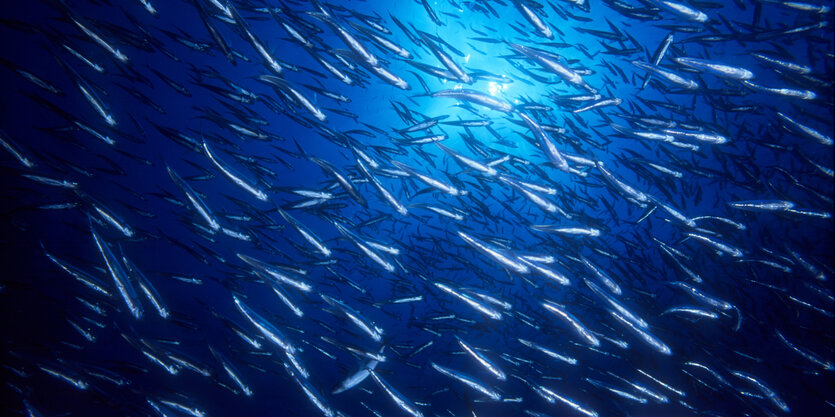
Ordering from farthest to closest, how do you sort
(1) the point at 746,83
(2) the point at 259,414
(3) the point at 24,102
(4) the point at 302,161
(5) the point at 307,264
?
(4) the point at 302,161 → (2) the point at 259,414 → (3) the point at 24,102 → (5) the point at 307,264 → (1) the point at 746,83

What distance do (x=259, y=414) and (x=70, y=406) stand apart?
5.15 metres

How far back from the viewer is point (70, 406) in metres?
9.81

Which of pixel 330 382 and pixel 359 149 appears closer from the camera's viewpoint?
pixel 359 149

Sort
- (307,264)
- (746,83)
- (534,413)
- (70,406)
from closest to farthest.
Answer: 1. (746,83)
2. (307,264)
3. (534,413)
4. (70,406)

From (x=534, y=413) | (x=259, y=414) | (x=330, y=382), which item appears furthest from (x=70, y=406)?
(x=534, y=413)

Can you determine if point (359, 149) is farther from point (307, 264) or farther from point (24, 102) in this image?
point (24, 102)

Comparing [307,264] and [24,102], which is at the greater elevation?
[24,102]

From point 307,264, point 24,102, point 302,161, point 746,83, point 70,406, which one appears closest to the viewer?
point 746,83

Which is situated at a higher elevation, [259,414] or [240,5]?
[240,5]

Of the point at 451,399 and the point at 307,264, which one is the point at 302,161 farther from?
the point at 451,399

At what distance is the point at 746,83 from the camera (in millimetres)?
5352

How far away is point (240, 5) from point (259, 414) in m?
12.5

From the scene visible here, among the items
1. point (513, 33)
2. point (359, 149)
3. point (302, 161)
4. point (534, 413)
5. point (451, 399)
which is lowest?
point (451, 399)

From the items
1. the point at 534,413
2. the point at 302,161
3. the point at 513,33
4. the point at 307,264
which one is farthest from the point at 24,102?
the point at 534,413
